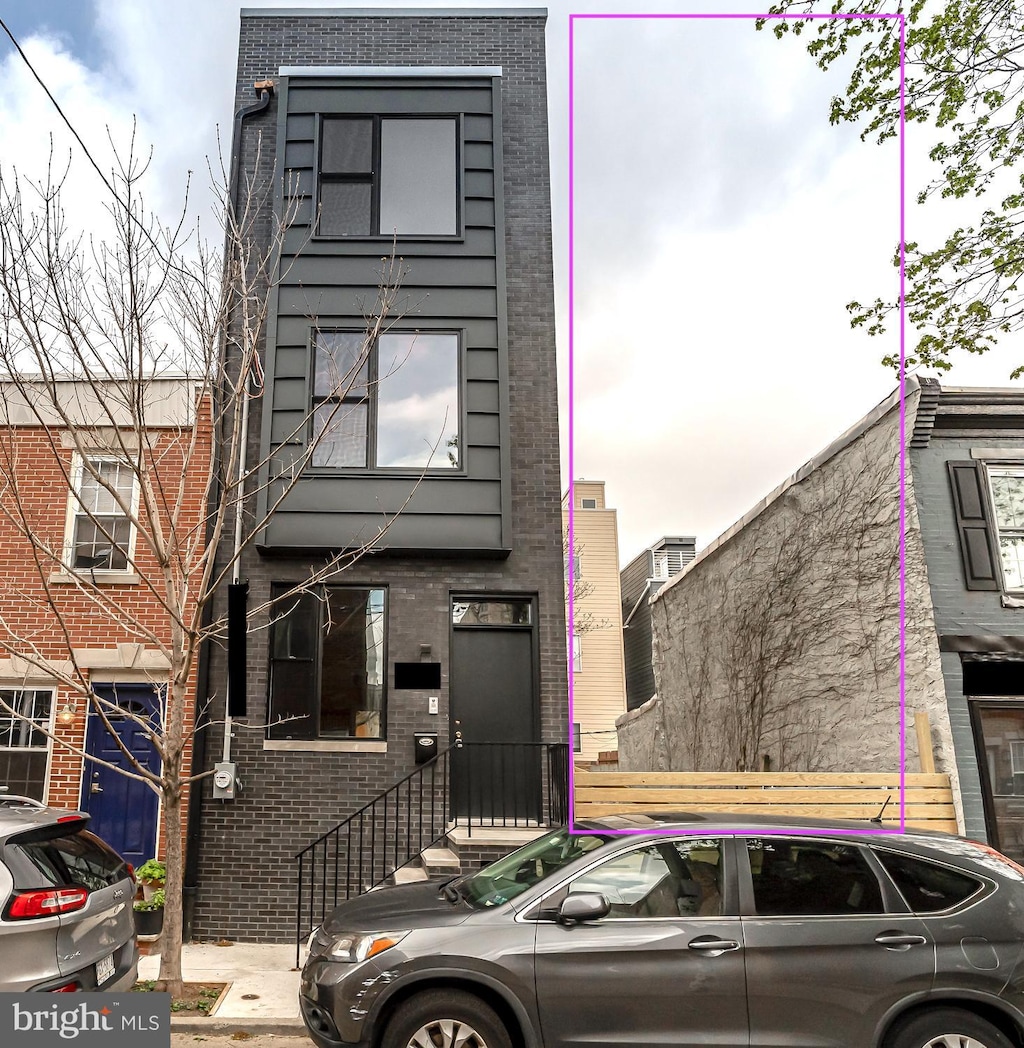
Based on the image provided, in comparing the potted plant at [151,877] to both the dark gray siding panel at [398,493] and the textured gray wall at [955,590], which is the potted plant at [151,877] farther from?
the textured gray wall at [955,590]

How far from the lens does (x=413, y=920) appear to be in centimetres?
517

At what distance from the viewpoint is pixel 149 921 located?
8.71m

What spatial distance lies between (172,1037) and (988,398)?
9.63 m

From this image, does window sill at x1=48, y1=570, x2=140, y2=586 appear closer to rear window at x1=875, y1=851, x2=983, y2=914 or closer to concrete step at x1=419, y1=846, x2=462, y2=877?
concrete step at x1=419, y1=846, x2=462, y2=877

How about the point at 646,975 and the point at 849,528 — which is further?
the point at 849,528

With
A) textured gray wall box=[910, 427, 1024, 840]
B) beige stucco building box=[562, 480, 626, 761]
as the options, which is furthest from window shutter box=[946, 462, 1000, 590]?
beige stucco building box=[562, 480, 626, 761]

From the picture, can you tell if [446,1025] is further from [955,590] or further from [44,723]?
[44,723]

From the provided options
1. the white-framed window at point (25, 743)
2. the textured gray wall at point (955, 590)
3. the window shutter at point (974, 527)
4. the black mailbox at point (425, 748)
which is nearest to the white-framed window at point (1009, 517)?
the window shutter at point (974, 527)

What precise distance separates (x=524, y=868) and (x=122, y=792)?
6097 mm

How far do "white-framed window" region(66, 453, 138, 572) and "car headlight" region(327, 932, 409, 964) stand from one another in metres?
6.46

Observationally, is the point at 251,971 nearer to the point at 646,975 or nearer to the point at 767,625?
the point at 646,975

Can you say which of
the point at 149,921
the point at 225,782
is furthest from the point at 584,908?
the point at 149,921

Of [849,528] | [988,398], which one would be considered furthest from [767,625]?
[988,398]

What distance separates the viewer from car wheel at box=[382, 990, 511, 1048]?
4844 mm
